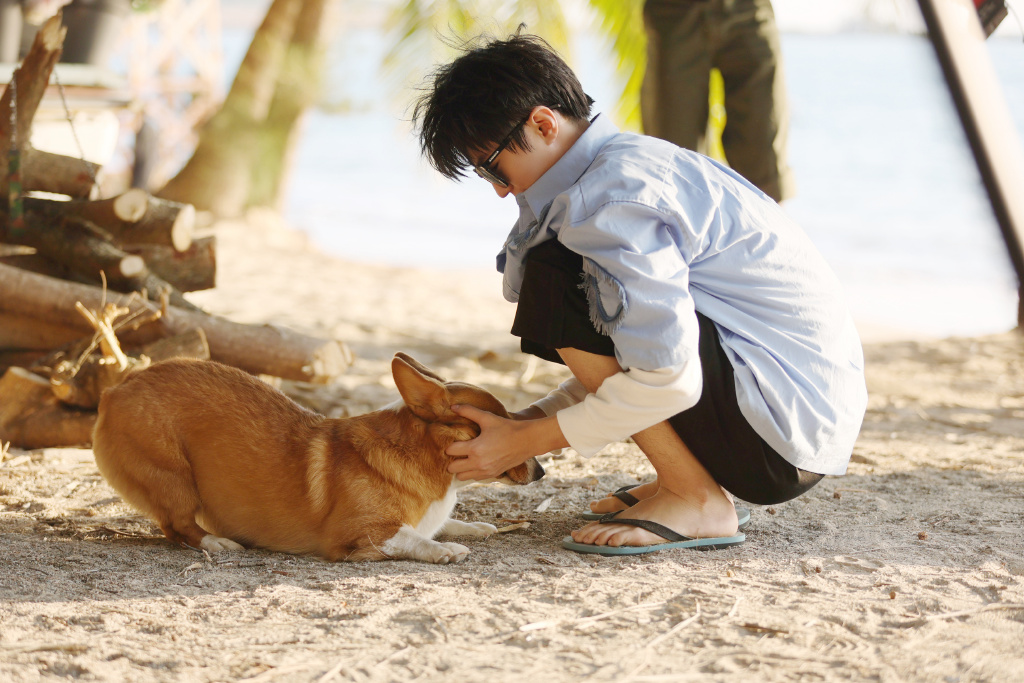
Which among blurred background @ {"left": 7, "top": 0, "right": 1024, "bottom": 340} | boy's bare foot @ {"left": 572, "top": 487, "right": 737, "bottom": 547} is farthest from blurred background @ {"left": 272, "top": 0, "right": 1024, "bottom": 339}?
boy's bare foot @ {"left": 572, "top": 487, "right": 737, "bottom": 547}

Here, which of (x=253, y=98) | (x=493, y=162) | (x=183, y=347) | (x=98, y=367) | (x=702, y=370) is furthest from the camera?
(x=253, y=98)

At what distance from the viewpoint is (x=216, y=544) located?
287 cm

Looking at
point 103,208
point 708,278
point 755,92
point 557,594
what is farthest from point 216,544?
point 755,92

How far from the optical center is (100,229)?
440 cm

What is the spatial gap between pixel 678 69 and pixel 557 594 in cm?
352

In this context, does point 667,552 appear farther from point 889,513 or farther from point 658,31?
point 658,31

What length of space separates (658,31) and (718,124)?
2472 mm

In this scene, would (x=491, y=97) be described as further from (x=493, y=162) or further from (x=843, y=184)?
(x=843, y=184)

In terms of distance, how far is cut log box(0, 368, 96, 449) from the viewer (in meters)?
3.88

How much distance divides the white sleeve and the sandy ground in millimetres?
417

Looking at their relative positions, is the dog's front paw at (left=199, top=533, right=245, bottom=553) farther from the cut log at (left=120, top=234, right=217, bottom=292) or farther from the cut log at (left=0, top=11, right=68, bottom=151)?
the cut log at (left=0, top=11, right=68, bottom=151)

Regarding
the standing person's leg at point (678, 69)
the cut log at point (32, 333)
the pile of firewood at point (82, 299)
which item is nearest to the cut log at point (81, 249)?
the pile of firewood at point (82, 299)

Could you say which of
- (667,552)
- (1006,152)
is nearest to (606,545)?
(667,552)

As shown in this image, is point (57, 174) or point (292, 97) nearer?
point (57, 174)
